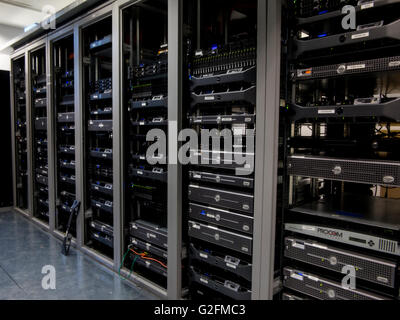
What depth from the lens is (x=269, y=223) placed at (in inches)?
57.7

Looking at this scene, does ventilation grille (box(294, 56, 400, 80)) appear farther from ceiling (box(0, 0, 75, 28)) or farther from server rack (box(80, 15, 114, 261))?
ceiling (box(0, 0, 75, 28))

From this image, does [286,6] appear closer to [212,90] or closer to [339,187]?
[212,90]

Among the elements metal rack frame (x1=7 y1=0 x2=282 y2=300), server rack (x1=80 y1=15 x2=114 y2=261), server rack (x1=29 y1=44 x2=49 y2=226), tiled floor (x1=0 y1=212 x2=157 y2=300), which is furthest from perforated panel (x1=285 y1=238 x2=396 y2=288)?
server rack (x1=29 y1=44 x2=49 y2=226)

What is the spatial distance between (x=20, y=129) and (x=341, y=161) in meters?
4.34

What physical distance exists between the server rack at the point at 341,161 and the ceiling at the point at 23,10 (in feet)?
11.9

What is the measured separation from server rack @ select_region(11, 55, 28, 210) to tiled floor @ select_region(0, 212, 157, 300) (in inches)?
45.8

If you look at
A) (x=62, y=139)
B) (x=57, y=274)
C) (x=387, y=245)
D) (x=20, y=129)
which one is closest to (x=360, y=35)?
(x=387, y=245)

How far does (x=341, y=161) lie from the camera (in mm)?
1285

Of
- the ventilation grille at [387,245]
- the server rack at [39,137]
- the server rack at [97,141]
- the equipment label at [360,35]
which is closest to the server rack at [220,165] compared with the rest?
the equipment label at [360,35]

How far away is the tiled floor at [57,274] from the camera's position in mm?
2090

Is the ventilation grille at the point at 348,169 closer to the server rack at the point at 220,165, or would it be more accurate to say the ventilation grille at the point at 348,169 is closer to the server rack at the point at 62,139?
the server rack at the point at 220,165

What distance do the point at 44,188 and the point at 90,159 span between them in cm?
123
